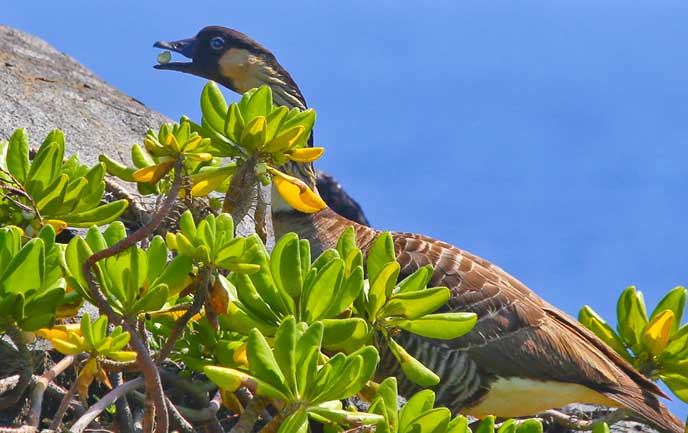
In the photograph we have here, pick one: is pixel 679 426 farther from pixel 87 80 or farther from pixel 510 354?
pixel 87 80

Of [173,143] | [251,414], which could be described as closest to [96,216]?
[173,143]

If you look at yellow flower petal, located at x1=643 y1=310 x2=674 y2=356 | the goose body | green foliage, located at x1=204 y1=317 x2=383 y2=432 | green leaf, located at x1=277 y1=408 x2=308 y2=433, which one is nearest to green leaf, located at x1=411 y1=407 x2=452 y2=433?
green foliage, located at x1=204 y1=317 x2=383 y2=432

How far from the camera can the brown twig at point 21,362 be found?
2990mm

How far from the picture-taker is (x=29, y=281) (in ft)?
9.59

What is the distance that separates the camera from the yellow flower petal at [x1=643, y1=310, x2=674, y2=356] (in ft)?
13.6

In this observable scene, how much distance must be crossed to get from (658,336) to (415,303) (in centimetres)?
151

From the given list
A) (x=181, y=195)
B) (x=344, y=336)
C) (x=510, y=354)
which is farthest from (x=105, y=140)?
(x=344, y=336)

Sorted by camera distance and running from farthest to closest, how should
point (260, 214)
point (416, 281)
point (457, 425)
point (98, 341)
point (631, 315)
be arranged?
1. point (631, 315)
2. point (260, 214)
3. point (416, 281)
4. point (98, 341)
5. point (457, 425)

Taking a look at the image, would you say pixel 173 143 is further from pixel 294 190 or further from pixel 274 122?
pixel 294 190

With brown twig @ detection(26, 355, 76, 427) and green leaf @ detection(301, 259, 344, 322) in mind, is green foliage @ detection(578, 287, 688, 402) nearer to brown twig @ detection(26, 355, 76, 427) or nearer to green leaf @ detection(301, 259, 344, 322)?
green leaf @ detection(301, 259, 344, 322)

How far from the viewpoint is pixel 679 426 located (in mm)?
4633

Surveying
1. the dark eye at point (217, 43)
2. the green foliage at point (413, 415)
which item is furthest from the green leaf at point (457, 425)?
the dark eye at point (217, 43)

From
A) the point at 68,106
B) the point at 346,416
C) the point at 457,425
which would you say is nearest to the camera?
the point at 346,416

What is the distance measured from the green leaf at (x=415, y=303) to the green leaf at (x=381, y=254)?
11 cm
